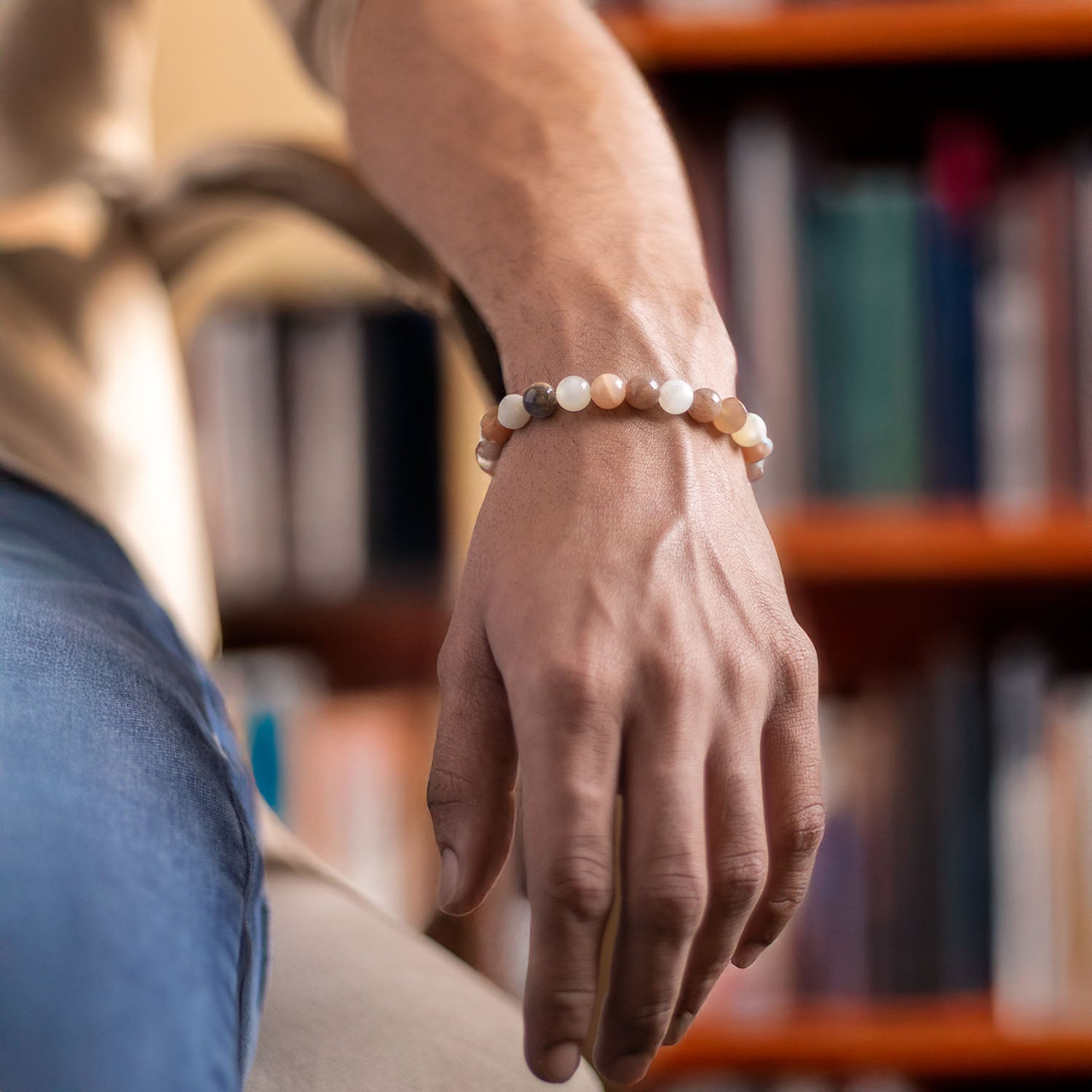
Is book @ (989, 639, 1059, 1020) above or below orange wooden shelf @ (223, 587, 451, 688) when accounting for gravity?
below

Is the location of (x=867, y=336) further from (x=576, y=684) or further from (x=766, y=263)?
(x=576, y=684)

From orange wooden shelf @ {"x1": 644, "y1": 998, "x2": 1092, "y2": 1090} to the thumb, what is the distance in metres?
0.95

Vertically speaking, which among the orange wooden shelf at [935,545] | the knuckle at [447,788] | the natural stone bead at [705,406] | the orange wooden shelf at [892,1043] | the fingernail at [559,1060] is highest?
the natural stone bead at [705,406]

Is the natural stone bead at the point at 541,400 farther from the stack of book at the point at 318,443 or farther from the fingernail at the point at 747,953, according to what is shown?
the stack of book at the point at 318,443

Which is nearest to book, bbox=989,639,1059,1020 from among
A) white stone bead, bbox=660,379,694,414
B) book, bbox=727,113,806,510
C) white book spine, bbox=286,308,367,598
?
book, bbox=727,113,806,510

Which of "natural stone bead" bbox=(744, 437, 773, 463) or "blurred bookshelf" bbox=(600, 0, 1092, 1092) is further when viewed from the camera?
"blurred bookshelf" bbox=(600, 0, 1092, 1092)

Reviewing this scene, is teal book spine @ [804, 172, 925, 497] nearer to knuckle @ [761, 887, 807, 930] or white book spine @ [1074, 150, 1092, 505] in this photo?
white book spine @ [1074, 150, 1092, 505]

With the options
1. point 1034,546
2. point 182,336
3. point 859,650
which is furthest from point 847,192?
point 182,336

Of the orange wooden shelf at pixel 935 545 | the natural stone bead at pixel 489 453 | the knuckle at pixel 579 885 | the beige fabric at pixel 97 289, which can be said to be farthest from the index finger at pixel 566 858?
the orange wooden shelf at pixel 935 545

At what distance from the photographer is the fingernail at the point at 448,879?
11.2 inches

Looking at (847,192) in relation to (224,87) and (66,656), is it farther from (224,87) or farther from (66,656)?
(66,656)

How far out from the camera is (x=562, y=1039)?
26 cm

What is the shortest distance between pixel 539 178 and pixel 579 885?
217 millimetres

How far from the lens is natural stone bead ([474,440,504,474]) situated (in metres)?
0.34
